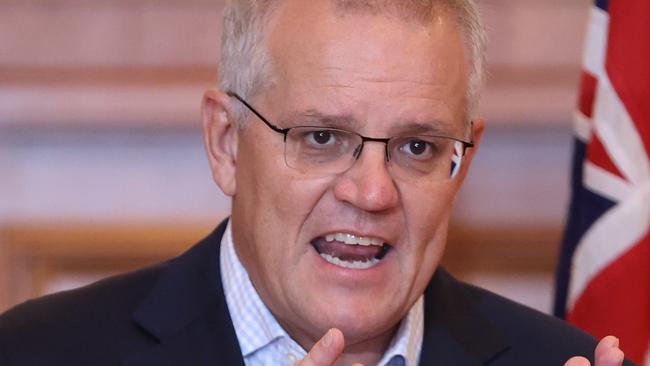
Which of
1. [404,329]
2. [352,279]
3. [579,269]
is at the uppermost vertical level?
[352,279]

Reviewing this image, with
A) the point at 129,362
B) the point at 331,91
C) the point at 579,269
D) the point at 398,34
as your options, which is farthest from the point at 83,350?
the point at 579,269

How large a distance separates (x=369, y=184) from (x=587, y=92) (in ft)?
3.96

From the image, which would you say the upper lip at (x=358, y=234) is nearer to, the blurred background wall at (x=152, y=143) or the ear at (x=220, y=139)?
the ear at (x=220, y=139)

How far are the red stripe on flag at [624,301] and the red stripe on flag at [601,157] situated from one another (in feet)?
0.62

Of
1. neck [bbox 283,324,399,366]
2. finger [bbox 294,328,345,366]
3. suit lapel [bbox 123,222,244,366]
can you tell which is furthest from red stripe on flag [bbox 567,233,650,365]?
finger [bbox 294,328,345,366]

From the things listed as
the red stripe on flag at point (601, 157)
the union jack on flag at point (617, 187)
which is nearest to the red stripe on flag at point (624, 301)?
the union jack on flag at point (617, 187)

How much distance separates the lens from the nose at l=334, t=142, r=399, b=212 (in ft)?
7.16

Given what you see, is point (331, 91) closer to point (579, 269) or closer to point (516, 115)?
point (579, 269)

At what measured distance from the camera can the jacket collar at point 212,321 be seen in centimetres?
237

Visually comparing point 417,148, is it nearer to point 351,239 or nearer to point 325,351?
point 351,239

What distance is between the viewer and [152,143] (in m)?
3.90

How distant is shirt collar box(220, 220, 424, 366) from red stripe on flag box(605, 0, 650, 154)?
0.93 m

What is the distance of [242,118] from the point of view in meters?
2.38

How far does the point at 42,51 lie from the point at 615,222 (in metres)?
1.82
